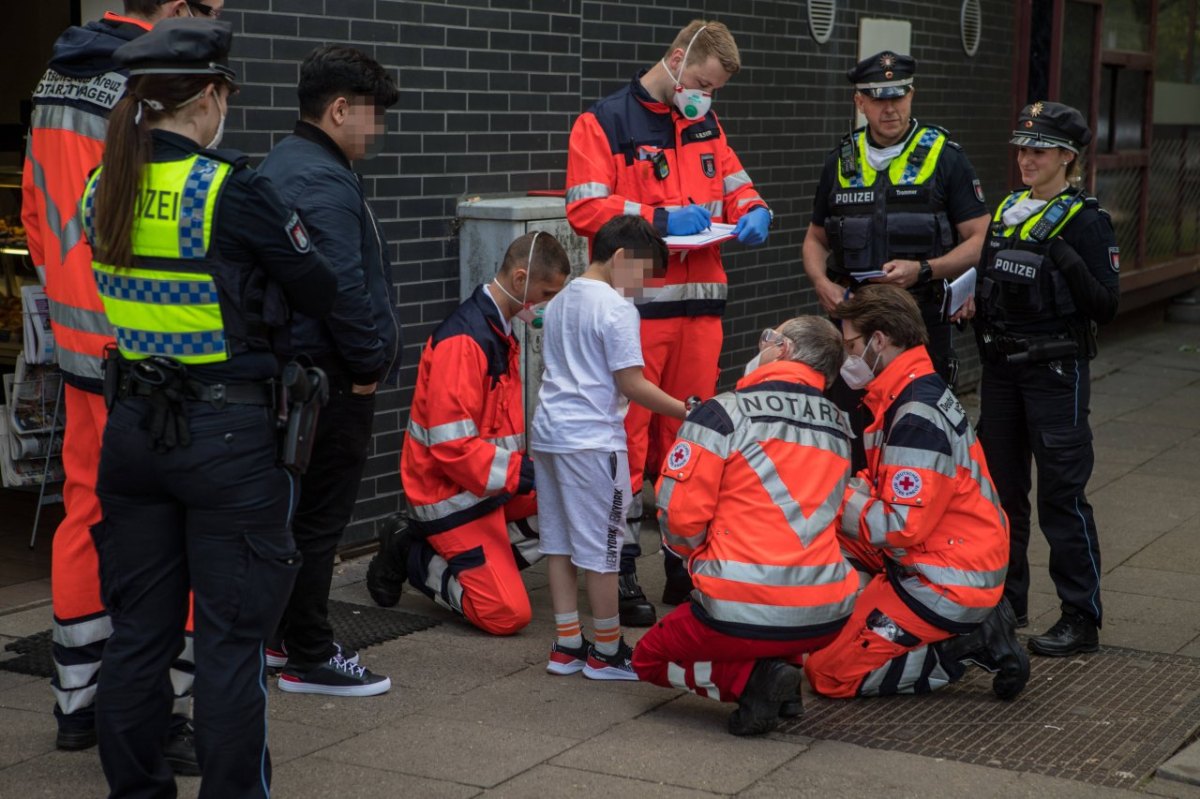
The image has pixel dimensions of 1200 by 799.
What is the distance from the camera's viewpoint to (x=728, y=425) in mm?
4750

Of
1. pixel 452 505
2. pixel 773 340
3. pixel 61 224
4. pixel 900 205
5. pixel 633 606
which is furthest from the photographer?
pixel 900 205

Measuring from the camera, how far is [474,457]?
5809mm

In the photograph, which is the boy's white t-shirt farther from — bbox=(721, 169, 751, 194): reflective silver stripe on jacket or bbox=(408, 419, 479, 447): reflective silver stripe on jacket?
bbox=(721, 169, 751, 194): reflective silver stripe on jacket

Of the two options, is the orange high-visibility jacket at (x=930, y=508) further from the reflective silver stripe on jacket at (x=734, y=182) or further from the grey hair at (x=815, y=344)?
the reflective silver stripe on jacket at (x=734, y=182)

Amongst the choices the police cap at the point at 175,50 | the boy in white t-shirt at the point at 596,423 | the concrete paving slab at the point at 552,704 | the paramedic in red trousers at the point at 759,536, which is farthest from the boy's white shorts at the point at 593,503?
the police cap at the point at 175,50

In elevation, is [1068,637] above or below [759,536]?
below

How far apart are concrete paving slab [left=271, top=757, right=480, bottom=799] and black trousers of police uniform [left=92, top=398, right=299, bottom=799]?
487mm

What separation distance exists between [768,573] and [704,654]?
0.33 m

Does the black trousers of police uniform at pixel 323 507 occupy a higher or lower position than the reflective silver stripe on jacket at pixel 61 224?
lower

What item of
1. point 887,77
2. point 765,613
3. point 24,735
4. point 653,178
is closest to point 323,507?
point 24,735

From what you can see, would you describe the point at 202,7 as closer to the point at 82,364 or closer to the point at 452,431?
the point at 82,364

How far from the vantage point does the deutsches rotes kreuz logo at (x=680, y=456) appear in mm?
4750

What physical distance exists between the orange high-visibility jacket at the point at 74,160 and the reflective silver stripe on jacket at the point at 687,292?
7.61 feet

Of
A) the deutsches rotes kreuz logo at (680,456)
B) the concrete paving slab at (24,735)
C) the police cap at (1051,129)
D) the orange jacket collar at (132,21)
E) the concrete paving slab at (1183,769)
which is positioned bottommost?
the concrete paving slab at (24,735)
